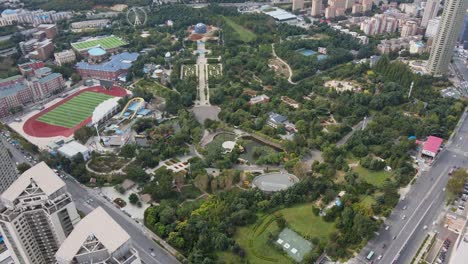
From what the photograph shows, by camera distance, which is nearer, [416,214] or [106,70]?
[416,214]

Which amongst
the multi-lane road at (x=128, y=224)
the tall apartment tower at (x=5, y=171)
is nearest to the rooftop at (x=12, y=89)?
the tall apartment tower at (x=5, y=171)

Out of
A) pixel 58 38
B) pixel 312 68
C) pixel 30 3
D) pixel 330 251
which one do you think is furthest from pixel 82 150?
pixel 30 3

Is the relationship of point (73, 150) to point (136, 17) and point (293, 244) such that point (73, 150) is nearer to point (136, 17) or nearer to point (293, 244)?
point (293, 244)

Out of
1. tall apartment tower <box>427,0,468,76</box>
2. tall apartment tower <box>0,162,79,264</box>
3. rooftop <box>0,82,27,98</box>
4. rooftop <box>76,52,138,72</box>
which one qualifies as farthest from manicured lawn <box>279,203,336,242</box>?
rooftop <box>0,82,27,98</box>

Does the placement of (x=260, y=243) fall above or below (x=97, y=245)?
below

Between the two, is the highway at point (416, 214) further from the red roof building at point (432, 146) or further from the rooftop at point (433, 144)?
the rooftop at point (433, 144)

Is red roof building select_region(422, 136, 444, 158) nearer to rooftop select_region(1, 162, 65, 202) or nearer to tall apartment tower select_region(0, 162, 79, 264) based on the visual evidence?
tall apartment tower select_region(0, 162, 79, 264)

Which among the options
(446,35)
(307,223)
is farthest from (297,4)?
(307,223)
